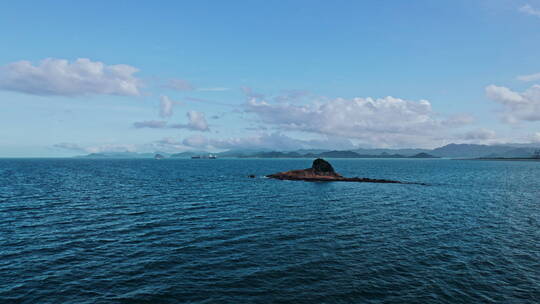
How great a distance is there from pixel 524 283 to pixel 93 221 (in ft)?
149

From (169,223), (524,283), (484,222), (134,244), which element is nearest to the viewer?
(524,283)

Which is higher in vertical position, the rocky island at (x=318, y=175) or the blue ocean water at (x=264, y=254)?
the rocky island at (x=318, y=175)

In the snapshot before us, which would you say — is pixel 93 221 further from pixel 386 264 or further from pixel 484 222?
pixel 484 222

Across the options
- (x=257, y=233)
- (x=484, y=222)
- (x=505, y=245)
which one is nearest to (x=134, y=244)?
(x=257, y=233)

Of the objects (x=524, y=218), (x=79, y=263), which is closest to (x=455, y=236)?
(x=524, y=218)

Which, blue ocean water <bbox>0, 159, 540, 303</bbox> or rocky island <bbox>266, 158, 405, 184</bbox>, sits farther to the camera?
rocky island <bbox>266, 158, 405, 184</bbox>

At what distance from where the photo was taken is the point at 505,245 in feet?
97.1

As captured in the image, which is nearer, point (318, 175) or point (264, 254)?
point (264, 254)

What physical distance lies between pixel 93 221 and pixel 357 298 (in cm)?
3471

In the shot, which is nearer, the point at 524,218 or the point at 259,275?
the point at 259,275

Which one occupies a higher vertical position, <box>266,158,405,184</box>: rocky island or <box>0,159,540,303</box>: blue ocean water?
<box>266,158,405,184</box>: rocky island

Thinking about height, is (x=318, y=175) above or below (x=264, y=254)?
above

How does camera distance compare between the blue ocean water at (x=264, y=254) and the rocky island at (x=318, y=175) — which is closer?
the blue ocean water at (x=264, y=254)

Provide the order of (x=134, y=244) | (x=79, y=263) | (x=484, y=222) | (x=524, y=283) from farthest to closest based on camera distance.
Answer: (x=484, y=222) → (x=134, y=244) → (x=79, y=263) → (x=524, y=283)
